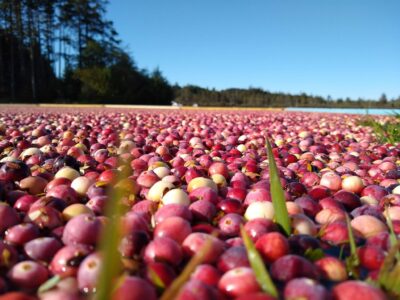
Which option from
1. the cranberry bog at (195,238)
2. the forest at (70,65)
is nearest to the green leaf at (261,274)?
the cranberry bog at (195,238)

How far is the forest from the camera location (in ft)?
93.2

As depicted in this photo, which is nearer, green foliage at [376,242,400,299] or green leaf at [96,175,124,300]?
green leaf at [96,175,124,300]

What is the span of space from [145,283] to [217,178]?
4.16 ft

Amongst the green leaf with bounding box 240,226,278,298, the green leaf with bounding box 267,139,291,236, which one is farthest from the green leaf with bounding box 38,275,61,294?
the green leaf with bounding box 267,139,291,236

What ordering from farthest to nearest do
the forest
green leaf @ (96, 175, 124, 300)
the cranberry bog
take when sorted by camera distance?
the forest → the cranberry bog → green leaf @ (96, 175, 124, 300)

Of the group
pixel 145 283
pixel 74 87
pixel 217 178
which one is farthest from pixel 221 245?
pixel 74 87

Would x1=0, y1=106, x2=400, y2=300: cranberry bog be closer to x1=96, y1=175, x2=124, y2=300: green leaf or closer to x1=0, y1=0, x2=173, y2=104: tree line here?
x1=96, y1=175, x2=124, y2=300: green leaf

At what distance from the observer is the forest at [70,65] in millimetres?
28422

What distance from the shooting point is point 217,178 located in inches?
81.2

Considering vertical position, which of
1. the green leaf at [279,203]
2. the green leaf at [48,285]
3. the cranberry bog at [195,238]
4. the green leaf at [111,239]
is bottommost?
the green leaf at [48,285]

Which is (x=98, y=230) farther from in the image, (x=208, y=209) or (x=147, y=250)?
(x=208, y=209)

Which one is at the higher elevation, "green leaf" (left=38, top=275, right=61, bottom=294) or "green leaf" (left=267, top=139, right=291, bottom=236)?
"green leaf" (left=267, top=139, right=291, bottom=236)

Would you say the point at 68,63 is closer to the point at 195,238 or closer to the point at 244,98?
the point at 244,98

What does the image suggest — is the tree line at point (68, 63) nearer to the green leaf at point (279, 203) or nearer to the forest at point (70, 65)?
the forest at point (70, 65)
